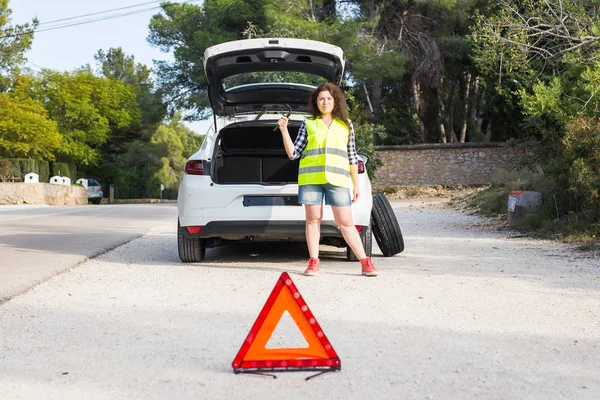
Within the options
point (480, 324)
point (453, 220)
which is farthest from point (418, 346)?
point (453, 220)

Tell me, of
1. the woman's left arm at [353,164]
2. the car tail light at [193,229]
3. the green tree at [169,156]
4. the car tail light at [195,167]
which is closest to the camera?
the woman's left arm at [353,164]

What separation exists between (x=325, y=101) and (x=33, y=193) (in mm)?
32907

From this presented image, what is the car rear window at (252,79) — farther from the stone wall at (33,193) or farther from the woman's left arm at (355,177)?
the stone wall at (33,193)

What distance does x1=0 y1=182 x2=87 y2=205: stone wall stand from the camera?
118ft

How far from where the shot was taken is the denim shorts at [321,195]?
7160 millimetres

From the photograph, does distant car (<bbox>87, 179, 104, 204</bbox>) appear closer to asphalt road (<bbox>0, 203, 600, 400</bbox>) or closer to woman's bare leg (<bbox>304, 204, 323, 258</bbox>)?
asphalt road (<bbox>0, 203, 600, 400</bbox>)

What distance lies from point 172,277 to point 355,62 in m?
28.3

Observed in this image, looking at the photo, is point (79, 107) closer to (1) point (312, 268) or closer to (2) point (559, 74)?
(2) point (559, 74)

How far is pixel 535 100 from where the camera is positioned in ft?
48.2

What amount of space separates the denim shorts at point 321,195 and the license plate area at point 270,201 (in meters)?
0.49

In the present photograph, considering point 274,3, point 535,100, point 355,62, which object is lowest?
point 535,100

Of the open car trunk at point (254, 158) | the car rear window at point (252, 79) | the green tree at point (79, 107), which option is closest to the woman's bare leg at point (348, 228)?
the open car trunk at point (254, 158)

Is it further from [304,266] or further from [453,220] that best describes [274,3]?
[304,266]

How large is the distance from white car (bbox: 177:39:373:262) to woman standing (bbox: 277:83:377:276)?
0.41 meters
